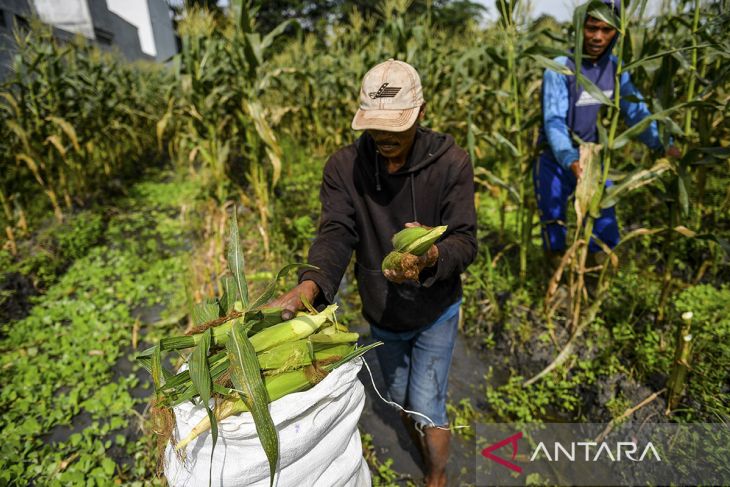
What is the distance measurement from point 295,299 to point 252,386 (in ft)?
1.20

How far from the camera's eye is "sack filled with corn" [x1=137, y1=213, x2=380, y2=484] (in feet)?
3.36

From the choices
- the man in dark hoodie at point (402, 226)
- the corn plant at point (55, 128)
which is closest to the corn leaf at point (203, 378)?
the man in dark hoodie at point (402, 226)

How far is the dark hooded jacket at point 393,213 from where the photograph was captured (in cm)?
162

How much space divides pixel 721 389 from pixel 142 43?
1180 inches

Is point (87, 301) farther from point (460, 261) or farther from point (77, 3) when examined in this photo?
point (77, 3)

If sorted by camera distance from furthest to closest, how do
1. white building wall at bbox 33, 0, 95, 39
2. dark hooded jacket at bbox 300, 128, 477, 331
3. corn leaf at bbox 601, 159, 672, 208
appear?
white building wall at bbox 33, 0, 95, 39 < corn leaf at bbox 601, 159, 672, 208 < dark hooded jacket at bbox 300, 128, 477, 331

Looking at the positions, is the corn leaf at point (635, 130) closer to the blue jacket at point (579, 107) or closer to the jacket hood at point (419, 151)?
the blue jacket at point (579, 107)

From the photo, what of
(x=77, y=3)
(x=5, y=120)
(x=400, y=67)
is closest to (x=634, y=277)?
(x=400, y=67)

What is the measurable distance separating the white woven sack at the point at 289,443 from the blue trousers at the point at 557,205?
89.1 inches

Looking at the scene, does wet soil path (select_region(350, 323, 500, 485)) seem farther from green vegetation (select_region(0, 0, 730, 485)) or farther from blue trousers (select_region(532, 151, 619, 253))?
blue trousers (select_region(532, 151, 619, 253))

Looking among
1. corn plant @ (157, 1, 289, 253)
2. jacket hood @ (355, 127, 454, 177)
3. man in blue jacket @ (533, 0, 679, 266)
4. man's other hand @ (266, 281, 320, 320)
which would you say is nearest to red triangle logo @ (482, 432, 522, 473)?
man in blue jacket @ (533, 0, 679, 266)

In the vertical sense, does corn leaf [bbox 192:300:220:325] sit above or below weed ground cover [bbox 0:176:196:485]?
above

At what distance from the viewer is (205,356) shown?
107cm

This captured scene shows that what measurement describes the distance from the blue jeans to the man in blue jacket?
4.27ft
